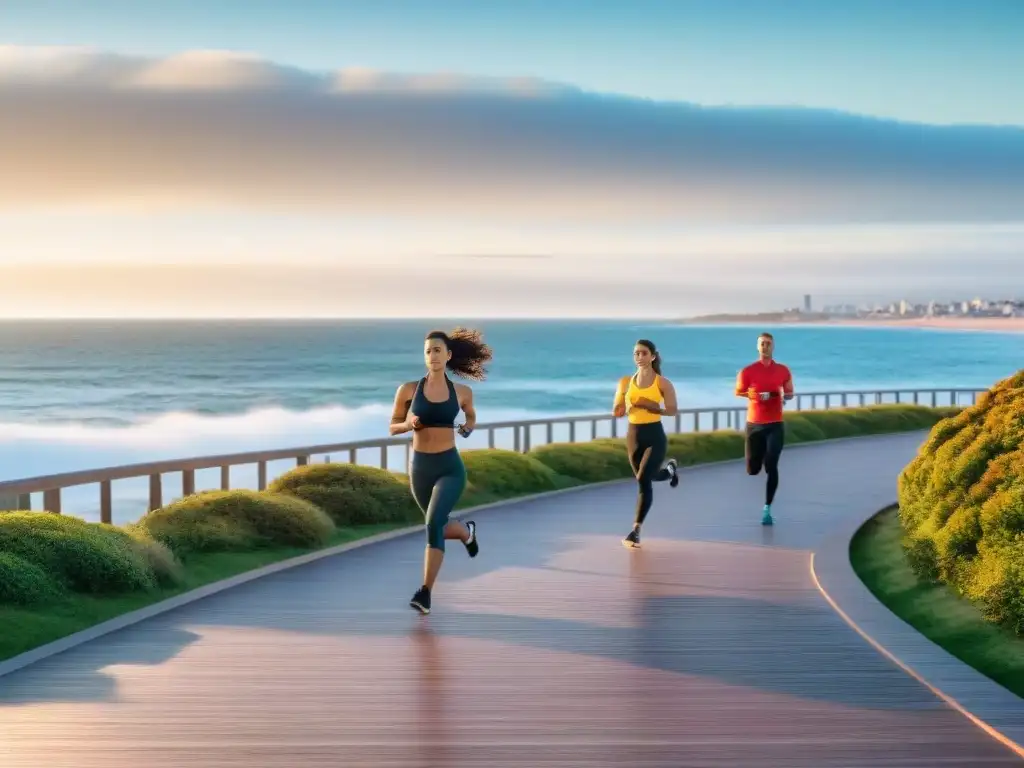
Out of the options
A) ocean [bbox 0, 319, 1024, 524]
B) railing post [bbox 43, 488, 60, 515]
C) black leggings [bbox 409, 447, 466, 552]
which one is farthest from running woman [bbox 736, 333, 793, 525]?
ocean [bbox 0, 319, 1024, 524]

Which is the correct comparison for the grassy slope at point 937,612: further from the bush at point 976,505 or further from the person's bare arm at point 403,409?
the person's bare arm at point 403,409

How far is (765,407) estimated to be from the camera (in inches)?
625

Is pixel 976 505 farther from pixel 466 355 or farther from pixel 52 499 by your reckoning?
pixel 52 499

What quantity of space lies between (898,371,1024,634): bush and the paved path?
1110mm

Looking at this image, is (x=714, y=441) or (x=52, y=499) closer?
(x=52, y=499)

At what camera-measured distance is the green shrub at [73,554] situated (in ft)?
34.4

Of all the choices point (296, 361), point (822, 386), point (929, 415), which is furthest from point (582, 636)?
point (296, 361)

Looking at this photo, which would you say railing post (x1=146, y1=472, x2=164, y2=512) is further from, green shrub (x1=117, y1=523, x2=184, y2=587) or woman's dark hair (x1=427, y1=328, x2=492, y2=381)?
woman's dark hair (x1=427, y1=328, x2=492, y2=381)

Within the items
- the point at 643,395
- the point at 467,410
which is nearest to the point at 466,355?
the point at 467,410

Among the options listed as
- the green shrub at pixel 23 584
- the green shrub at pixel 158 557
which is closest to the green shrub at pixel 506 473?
the green shrub at pixel 158 557

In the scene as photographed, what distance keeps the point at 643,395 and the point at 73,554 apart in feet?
19.0

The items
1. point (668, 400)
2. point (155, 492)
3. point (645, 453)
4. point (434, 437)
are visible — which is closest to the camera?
point (434, 437)

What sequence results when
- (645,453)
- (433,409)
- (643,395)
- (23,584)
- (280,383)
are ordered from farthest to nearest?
(280,383) → (645,453) → (643,395) → (433,409) → (23,584)

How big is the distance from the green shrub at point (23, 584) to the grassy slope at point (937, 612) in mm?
6429
